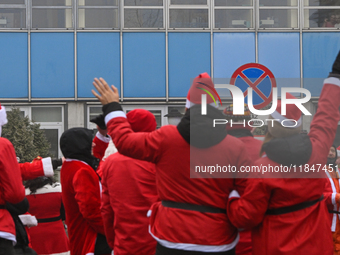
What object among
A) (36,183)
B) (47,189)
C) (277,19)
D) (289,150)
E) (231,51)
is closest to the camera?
(289,150)

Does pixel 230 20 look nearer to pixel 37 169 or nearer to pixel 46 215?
pixel 46 215

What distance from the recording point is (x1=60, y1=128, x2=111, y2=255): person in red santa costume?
438 cm

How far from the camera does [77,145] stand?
4727 mm

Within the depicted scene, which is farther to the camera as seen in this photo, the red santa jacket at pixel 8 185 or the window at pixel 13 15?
the window at pixel 13 15

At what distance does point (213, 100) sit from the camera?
309 centimetres

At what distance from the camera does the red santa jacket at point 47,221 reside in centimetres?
561

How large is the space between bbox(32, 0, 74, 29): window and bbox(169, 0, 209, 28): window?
3.37 meters

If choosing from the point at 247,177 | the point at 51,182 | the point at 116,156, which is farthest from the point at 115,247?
the point at 51,182

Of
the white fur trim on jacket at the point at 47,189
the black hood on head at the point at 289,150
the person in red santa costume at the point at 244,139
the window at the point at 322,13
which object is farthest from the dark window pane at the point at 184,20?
the black hood on head at the point at 289,150

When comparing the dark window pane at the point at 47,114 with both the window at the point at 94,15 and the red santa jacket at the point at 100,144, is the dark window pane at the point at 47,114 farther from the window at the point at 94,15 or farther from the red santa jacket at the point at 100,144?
the red santa jacket at the point at 100,144

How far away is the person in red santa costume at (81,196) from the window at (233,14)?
11.2 m

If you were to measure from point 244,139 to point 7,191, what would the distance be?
2.00 meters

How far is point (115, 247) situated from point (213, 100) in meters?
1.71

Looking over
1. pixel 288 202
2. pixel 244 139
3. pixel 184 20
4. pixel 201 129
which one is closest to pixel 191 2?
pixel 184 20
